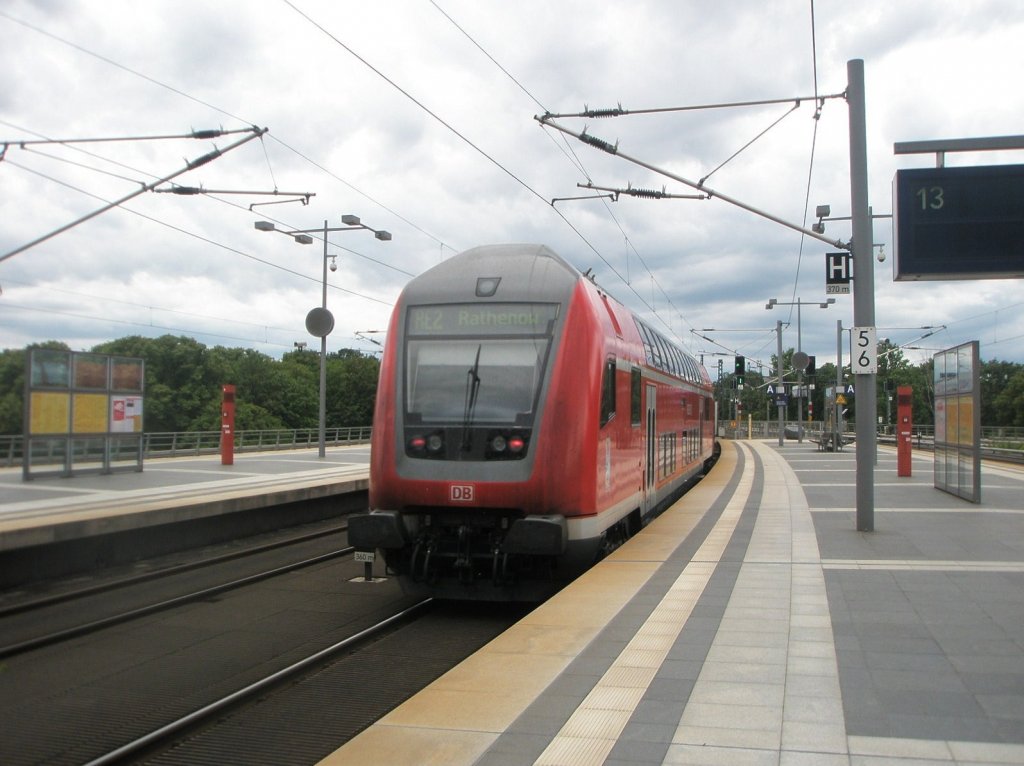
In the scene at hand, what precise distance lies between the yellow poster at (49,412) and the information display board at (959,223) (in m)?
14.1

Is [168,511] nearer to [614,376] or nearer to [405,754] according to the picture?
[614,376]

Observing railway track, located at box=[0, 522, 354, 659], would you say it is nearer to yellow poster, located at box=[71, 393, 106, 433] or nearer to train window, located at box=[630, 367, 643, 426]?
yellow poster, located at box=[71, 393, 106, 433]

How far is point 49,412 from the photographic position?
16422mm

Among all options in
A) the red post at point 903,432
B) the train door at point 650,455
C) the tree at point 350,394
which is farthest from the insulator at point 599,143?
the tree at point 350,394

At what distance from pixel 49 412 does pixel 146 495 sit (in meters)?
2.97

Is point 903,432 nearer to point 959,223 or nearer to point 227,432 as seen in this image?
point 959,223

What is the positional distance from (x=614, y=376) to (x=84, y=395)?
38.4ft

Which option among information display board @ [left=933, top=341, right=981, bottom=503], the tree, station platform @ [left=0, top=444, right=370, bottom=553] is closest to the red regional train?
station platform @ [left=0, top=444, right=370, bottom=553]

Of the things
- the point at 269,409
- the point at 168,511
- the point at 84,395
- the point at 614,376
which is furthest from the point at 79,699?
the point at 269,409

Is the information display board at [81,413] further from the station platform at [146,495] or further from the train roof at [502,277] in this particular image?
the train roof at [502,277]

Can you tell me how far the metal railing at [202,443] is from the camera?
2302 centimetres

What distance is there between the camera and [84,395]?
682 inches

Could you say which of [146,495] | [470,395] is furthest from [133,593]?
[470,395]

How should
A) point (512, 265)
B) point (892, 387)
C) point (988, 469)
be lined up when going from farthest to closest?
point (892, 387) → point (988, 469) → point (512, 265)
